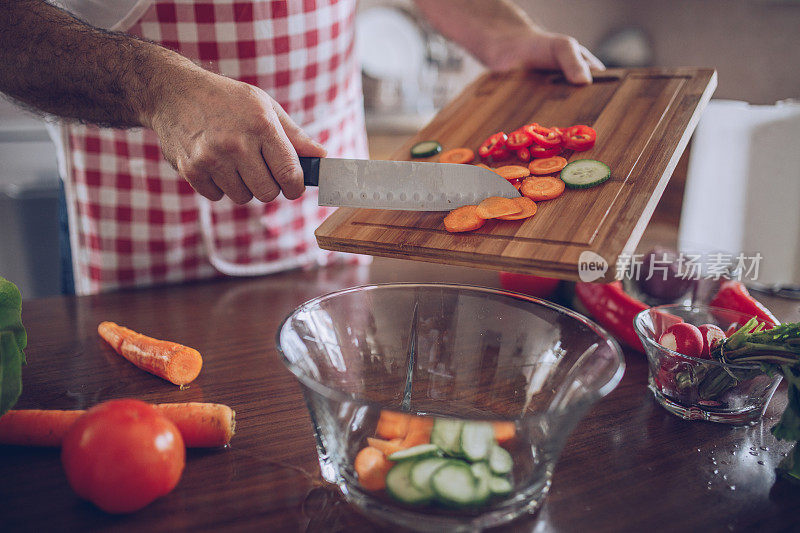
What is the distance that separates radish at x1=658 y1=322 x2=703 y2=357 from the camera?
88 centimetres

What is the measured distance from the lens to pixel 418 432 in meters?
0.65

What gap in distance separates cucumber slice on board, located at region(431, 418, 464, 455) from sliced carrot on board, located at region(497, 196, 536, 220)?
397 millimetres

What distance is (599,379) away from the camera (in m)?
0.74

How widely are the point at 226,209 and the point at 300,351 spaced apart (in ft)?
2.48

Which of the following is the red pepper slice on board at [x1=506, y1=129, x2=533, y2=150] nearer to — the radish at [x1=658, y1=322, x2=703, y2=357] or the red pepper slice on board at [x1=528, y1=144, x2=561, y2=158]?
the red pepper slice on board at [x1=528, y1=144, x2=561, y2=158]

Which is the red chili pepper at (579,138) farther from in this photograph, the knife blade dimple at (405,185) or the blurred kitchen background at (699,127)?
the blurred kitchen background at (699,127)

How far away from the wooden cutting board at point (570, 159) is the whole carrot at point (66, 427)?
0.35m

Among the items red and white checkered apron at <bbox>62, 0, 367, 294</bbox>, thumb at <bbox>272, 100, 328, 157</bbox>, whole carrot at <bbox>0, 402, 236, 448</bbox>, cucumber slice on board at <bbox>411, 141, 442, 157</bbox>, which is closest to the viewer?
whole carrot at <bbox>0, 402, 236, 448</bbox>

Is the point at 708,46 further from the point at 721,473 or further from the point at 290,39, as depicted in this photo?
the point at 721,473

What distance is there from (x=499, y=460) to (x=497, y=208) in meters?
0.41

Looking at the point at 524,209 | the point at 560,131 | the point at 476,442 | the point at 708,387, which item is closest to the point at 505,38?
the point at 560,131

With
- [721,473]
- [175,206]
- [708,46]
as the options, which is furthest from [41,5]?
[708,46]

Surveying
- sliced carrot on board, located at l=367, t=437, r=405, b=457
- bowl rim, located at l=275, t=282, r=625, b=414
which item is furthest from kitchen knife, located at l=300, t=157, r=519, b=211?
sliced carrot on board, located at l=367, t=437, r=405, b=457

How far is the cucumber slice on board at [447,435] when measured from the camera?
0.65 metres
